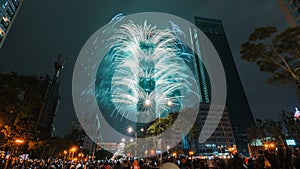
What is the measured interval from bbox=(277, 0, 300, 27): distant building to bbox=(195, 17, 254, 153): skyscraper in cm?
11368

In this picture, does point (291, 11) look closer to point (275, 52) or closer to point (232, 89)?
point (275, 52)

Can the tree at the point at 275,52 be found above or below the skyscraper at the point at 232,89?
below

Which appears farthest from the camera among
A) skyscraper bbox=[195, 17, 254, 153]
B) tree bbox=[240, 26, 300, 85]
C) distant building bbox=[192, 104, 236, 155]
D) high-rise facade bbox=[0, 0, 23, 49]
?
skyscraper bbox=[195, 17, 254, 153]

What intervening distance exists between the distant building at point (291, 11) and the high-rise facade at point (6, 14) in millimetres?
77821

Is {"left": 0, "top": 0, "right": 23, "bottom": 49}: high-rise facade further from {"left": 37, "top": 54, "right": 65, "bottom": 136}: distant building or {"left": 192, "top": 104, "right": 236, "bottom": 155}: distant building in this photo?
{"left": 192, "top": 104, "right": 236, "bottom": 155}: distant building

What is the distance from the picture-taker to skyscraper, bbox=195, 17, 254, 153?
13562 centimetres

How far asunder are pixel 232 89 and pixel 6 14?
150 metres

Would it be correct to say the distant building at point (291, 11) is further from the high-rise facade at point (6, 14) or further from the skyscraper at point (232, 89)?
the skyscraper at point (232, 89)

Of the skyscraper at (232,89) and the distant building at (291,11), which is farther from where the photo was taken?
the skyscraper at (232,89)

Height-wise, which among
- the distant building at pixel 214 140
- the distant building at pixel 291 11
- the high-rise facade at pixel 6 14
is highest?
the high-rise facade at pixel 6 14

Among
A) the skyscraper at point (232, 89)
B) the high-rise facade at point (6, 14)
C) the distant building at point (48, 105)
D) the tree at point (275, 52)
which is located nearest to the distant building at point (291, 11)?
the tree at point (275, 52)

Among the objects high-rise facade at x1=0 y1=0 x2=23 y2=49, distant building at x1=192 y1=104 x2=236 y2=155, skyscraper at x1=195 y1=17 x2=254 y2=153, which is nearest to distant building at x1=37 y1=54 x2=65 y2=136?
high-rise facade at x1=0 y1=0 x2=23 y2=49

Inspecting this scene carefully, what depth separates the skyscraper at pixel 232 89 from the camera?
445 feet

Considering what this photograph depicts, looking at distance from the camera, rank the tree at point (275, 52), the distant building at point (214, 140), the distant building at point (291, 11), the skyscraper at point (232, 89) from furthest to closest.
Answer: the skyscraper at point (232, 89) < the distant building at point (214, 140) < the distant building at point (291, 11) < the tree at point (275, 52)
